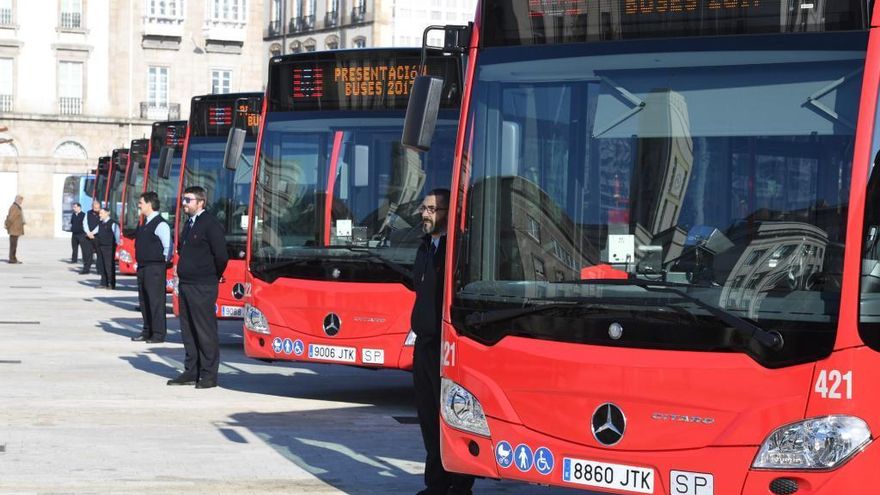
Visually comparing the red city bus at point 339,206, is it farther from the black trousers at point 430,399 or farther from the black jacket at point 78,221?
the black jacket at point 78,221

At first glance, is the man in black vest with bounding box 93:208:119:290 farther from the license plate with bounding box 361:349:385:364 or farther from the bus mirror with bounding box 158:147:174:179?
the license plate with bounding box 361:349:385:364

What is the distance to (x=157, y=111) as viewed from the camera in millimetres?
78688

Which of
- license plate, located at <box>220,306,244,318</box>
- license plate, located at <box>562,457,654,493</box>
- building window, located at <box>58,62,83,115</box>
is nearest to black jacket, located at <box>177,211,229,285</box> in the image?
license plate, located at <box>220,306,244,318</box>

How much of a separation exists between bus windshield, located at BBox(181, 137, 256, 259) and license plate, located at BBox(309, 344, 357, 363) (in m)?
5.73

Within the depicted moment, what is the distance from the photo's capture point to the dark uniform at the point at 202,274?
47.4 ft

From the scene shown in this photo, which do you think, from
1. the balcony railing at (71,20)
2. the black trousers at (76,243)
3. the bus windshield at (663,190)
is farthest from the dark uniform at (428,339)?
the balcony railing at (71,20)

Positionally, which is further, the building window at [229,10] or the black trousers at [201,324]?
the building window at [229,10]

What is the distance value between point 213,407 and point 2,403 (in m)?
1.68

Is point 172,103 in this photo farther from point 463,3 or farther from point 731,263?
point 731,263

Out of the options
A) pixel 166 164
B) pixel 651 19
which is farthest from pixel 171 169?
pixel 651 19

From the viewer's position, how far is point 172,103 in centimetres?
7969

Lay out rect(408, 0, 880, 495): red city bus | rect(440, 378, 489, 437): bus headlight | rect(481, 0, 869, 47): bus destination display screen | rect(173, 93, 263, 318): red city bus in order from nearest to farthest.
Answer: rect(408, 0, 880, 495): red city bus
rect(481, 0, 869, 47): bus destination display screen
rect(440, 378, 489, 437): bus headlight
rect(173, 93, 263, 318): red city bus

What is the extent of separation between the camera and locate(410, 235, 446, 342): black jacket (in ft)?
30.1

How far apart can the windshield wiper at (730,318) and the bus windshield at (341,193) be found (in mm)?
6117
